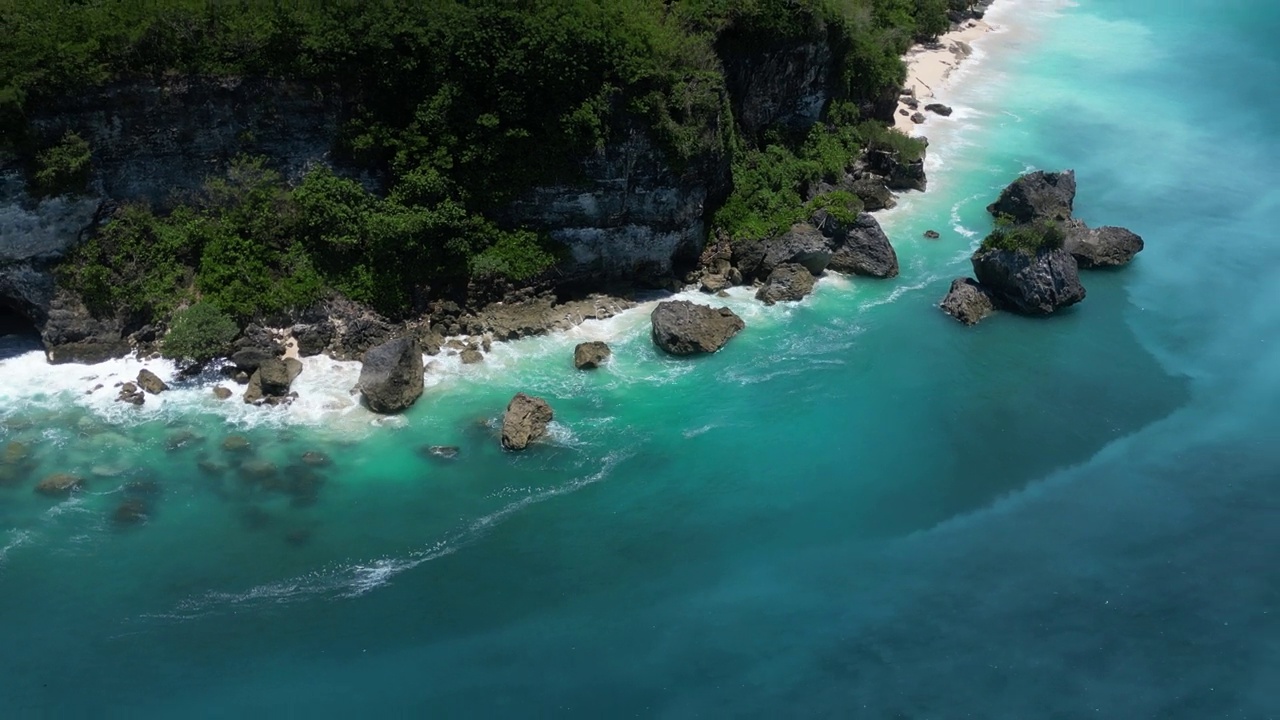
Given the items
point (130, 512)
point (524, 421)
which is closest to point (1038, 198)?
point (524, 421)

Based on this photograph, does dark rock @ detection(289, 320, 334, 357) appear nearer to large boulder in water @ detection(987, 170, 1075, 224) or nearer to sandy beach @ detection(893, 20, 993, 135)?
large boulder in water @ detection(987, 170, 1075, 224)

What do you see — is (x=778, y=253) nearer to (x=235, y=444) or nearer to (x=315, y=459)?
(x=315, y=459)

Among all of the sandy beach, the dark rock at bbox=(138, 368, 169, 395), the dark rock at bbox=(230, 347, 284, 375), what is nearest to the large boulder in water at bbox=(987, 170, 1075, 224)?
the sandy beach

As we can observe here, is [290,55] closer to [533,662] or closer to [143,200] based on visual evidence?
[143,200]

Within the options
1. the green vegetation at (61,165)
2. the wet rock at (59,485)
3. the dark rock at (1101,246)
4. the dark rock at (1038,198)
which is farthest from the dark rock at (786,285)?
the green vegetation at (61,165)

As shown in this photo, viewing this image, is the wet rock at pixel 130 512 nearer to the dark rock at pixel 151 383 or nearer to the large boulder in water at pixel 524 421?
the dark rock at pixel 151 383

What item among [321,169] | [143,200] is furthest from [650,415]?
[143,200]
